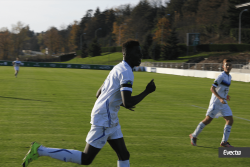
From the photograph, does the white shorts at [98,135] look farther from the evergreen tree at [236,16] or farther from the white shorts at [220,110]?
the evergreen tree at [236,16]

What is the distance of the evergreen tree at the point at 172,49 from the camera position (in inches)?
3103

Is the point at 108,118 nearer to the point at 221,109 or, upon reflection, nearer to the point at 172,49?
the point at 221,109

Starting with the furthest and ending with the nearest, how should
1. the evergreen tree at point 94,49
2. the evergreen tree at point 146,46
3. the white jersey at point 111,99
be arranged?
1. the evergreen tree at point 94,49
2. the evergreen tree at point 146,46
3. the white jersey at point 111,99

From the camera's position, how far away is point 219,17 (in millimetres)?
100375

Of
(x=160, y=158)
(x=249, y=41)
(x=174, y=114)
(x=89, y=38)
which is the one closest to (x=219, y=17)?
(x=249, y=41)

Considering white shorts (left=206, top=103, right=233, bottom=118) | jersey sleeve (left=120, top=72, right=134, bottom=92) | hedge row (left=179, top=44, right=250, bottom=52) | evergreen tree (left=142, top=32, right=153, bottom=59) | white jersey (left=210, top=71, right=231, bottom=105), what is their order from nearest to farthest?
jersey sleeve (left=120, top=72, right=134, bottom=92), white shorts (left=206, top=103, right=233, bottom=118), white jersey (left=210, top=71, right=231, bottom=105), hedge row (left=179, top=44, right=250, bottom=52), evergreen tree (left=142, top=32, right=153, bottom=59)

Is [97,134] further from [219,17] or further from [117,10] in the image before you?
[117,10]

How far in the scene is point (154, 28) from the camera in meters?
129

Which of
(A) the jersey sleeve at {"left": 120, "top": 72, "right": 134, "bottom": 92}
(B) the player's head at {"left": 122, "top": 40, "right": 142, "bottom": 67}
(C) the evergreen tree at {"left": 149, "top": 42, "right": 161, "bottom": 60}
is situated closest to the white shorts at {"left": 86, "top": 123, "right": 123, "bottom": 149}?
(A) the jersey sleeve at {"left": 120, "top": 72, "right": 134, "bottom": 92}

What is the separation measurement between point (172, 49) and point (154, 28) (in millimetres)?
51426

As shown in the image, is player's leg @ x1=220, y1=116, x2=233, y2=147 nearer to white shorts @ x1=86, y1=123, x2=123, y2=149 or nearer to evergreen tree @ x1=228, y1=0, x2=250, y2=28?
white shorts @ x1=86, y1=123, x2=123, y2=149

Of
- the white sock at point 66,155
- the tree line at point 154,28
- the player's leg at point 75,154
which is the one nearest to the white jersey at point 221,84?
the player's leg at point 75,154

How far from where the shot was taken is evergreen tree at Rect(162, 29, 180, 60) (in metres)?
78.8

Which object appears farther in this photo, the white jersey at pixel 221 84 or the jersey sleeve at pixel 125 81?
the white jersey at pixel 221 84
